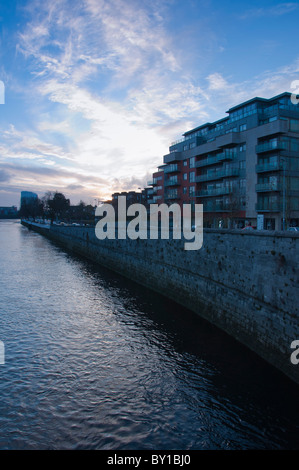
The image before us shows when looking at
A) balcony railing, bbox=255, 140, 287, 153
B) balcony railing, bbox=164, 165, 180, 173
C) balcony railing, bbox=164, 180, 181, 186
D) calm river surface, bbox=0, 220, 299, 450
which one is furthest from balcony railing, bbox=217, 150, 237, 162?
calm river surface, bbox=0, 220, 299, 450

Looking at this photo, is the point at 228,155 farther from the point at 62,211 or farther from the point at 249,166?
the point at 62,211

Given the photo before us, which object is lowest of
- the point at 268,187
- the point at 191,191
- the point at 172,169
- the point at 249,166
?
the point at 268,187

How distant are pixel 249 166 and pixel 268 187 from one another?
4832mm

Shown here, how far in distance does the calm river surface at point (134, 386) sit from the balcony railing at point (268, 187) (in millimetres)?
26916

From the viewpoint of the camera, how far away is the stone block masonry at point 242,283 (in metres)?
11.7

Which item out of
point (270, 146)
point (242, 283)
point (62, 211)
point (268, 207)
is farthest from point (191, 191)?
point (62, 211)

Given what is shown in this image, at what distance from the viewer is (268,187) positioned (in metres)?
41.0

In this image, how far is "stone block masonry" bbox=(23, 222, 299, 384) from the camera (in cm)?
1171

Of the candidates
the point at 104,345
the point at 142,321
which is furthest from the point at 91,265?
the point at 104,345

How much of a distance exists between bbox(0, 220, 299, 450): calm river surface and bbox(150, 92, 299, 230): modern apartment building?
75.5 feet

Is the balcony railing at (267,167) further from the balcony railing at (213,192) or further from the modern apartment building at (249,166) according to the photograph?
the balcony railing at (213,192)

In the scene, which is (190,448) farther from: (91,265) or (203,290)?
(91,265)

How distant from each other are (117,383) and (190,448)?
3716mm

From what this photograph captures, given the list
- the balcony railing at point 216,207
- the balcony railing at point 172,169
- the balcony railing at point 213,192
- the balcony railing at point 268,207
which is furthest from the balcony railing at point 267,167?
the balcony railing at point 172,169
